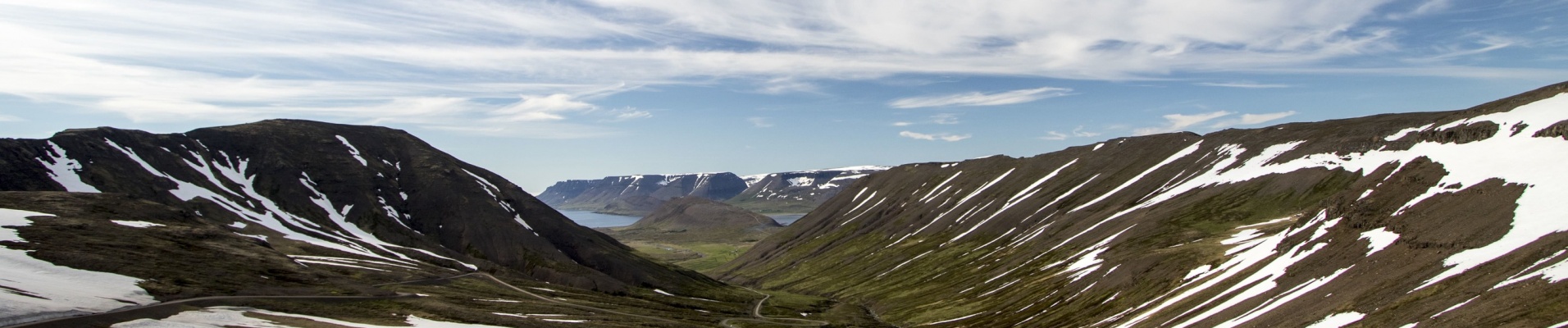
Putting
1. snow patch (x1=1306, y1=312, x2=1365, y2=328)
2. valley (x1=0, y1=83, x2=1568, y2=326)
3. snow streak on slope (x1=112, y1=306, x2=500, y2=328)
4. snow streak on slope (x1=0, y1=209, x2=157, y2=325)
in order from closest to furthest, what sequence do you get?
1. snow patch (x1=1306, y1=312, x2=1365, y2=328)
2. snow streak on slope (x1=0, y1=209, x2=157, y2=325)
3. snow streak on slope (x1=112, y1=306, x2=500, y2=328)
4. valley (x1=0, y1=83, x2=1568, y2=326)

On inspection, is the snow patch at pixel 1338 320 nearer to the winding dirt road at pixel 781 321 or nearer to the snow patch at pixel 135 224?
the winding dirt road at pixel 781 321

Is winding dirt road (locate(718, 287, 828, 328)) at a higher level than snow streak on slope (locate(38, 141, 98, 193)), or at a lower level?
lower

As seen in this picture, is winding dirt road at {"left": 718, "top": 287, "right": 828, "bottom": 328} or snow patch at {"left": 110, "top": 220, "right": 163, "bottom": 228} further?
winding dirt road at {"left": 718, "top": 287, "right": 828, "bottom": 328}

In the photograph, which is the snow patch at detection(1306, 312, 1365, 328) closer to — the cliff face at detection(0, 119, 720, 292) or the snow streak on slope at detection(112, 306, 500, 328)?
the snow streak on slope at detection(112, 306, 500, 328)

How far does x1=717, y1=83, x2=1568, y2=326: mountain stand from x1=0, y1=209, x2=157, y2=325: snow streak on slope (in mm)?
85366

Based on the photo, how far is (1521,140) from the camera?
8350cm

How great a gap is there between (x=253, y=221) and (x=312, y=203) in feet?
103

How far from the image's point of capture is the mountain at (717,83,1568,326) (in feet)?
185

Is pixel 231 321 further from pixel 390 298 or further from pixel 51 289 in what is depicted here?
pixel 390 298

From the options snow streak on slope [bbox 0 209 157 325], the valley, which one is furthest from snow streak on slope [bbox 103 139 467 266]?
snow streak on slope [bbox 0 209 157 325]

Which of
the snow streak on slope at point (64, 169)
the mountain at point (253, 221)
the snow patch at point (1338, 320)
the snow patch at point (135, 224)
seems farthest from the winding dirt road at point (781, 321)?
the snow streak on slope at point (64, 169)

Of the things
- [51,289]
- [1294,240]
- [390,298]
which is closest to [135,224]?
[390,298]

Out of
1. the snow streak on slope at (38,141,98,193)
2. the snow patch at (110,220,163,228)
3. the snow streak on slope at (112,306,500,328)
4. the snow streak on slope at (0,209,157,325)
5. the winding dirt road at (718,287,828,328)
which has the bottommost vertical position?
the winding dirt road at (718,287,828,328)

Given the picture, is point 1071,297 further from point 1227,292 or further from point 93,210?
point 93,210
